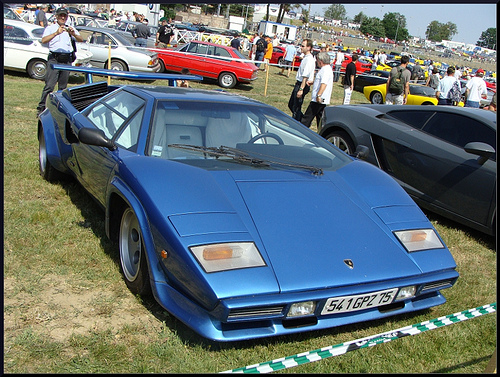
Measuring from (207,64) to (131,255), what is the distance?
42.3 ft

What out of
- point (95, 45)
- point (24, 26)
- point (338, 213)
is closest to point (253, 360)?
point (338, 213)

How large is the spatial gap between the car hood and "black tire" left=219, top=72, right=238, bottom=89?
1249 centimetres

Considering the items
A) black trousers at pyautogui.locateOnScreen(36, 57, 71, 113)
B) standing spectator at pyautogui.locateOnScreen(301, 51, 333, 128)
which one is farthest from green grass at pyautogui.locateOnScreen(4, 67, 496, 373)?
black trousers at pyautogui.locateOnScreen(36, 57, 71, 113)

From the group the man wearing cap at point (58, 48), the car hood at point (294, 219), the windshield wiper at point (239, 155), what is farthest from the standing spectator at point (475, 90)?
the windshield wiper at point (239, 155)

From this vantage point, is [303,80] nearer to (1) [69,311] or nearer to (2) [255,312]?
(1) [69,311]

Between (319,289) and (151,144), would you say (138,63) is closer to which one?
(151,144)

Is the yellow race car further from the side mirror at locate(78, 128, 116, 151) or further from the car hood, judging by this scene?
the side mirror at locate(78, 128, 116, 151)

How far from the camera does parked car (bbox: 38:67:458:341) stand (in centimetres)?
240

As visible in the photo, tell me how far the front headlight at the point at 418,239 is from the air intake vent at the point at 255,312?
94 cm

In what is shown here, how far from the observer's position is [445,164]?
15.6 ft

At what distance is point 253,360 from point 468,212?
9.73ft

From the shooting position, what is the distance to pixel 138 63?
1397 centimetres

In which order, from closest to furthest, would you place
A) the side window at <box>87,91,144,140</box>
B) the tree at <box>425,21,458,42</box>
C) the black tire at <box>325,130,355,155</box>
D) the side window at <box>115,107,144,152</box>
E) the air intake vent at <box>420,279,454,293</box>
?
1. the air intake vent at <box>420,279,454,293</box>
2. the side window at <box>115,107,144,152</box>
3. the side window at <box>87,91,144,140</box>
4. the black tire at <box>325,130,355,155</box>
5. the tree at <box>425,21,458,42</box>

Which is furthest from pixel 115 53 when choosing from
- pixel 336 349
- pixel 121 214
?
pixel 336 349
